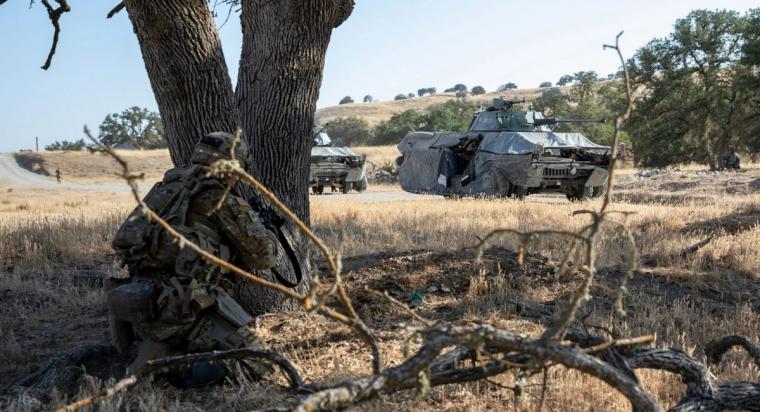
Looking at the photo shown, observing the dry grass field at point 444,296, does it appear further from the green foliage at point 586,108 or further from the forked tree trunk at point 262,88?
the green foliage at point 586,108

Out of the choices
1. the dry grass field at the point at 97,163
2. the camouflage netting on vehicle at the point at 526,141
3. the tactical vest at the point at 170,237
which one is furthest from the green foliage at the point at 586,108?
the tactical vest at the point at 170,237

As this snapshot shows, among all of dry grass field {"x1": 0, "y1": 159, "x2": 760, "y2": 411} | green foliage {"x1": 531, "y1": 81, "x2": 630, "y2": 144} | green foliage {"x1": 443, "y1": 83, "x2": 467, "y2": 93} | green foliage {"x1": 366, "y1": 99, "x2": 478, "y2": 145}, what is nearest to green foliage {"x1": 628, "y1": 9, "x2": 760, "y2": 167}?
green foliage {"x1": 531, "y1": 81, "x2": 630, "y2": 144}

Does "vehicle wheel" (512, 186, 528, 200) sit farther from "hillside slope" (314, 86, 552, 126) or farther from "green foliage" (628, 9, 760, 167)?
"hillside slope" (314, 86, 552, 126)

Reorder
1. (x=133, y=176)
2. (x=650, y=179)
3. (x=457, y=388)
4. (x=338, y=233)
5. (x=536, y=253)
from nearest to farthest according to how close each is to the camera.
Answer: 1. (x=133, y=176)
2. (x=457, y=388)
3. (x=536, y=253)
4. (x=338, y=233)
5. (x=650, y=179)

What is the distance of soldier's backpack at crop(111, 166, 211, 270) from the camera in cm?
350

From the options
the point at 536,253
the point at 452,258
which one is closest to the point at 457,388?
the point at 452,258

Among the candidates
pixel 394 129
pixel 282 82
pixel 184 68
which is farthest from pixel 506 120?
pixel 394 129

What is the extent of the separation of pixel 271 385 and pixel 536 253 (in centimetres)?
409

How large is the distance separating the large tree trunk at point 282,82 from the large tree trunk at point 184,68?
51cm

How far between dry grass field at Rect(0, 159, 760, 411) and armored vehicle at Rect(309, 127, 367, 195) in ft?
30.1

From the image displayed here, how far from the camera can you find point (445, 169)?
15.7 m

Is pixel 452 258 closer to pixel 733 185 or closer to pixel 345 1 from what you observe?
pixel 345 1

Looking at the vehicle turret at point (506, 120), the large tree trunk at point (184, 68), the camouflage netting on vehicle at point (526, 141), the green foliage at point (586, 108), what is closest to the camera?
the large tree trunk at point (184, 68)

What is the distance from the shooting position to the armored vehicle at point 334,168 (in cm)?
1922
